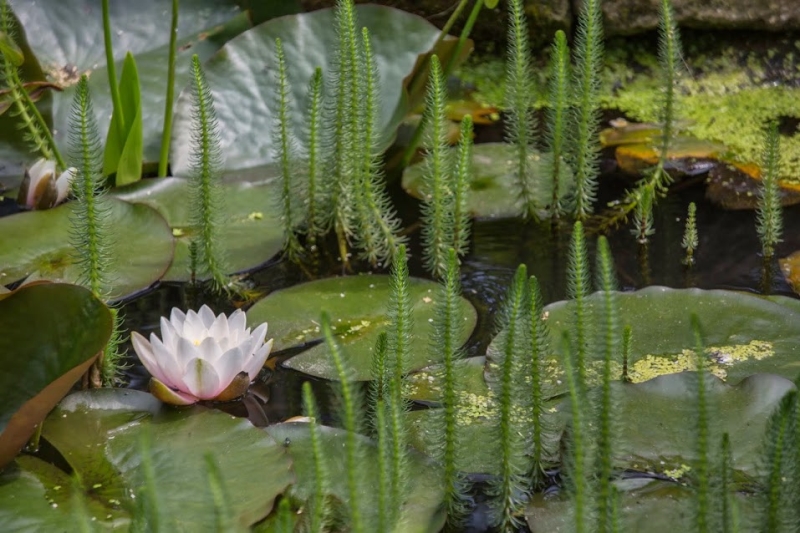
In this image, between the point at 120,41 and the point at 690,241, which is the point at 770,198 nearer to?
the point at 690,241

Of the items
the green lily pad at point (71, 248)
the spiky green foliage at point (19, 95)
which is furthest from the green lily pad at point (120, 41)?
the green lily pad at point (71, 248)

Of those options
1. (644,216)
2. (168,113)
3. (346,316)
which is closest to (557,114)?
(644,216)

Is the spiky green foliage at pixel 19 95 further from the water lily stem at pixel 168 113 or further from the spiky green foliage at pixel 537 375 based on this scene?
the spiky green foliage at pixel 537 375

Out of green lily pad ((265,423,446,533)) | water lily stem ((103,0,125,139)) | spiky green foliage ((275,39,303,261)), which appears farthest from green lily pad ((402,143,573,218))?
green lily pad ((265,423,446,533))

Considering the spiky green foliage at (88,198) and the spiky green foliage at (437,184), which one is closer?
the spiky green foliage at (88,198)

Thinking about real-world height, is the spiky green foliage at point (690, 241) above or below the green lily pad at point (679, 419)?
above

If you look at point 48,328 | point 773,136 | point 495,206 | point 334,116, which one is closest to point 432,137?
point 334,116
